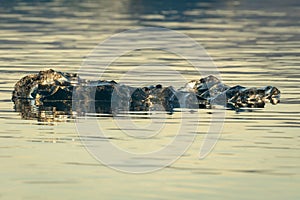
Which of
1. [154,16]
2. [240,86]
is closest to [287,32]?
[154,16]

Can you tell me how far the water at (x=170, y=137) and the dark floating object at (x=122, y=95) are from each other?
1.47 feet

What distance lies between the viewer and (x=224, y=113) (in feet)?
75.3

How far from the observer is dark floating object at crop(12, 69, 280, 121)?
24125mm

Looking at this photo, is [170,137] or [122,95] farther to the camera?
[122,95]

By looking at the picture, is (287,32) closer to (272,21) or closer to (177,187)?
(272,21)

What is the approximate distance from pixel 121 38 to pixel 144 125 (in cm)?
2208

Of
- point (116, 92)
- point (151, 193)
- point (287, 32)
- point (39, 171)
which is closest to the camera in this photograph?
point (151, 193)

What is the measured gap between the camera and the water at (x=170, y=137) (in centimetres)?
1594

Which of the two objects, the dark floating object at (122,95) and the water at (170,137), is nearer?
the water at (170,137)

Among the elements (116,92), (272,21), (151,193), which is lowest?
(151,193)

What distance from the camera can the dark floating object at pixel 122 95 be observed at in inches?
950

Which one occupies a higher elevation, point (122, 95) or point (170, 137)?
point (122, 95)

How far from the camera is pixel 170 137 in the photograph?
65.3 feet

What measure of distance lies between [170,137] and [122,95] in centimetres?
484
